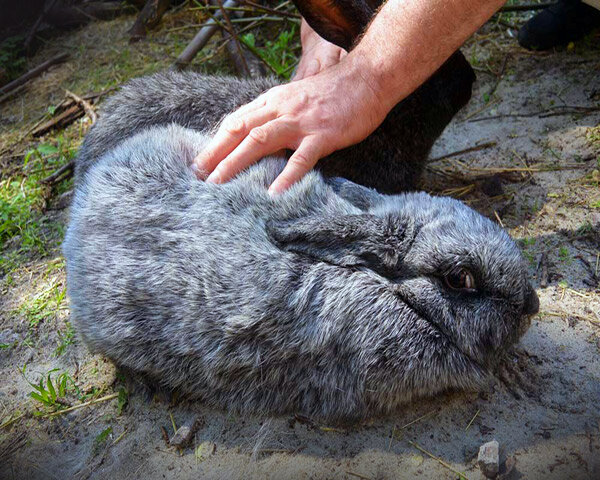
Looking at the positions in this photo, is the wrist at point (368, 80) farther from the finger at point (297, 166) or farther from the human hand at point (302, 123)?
the finger at point (297, 166)

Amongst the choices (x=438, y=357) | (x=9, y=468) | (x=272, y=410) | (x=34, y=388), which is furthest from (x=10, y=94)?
(x=438, y=357)

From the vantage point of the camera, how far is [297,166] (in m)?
2.82

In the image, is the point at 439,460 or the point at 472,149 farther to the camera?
the point at 472,149

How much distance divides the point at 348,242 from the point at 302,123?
81cm

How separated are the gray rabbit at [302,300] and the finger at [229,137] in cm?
34

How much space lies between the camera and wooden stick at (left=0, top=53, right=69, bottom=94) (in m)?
5.77

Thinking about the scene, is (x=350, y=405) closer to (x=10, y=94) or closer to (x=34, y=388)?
(x=34, y=388)

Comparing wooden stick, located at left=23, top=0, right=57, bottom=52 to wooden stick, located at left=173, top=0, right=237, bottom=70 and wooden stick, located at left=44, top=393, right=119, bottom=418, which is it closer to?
wooden stick, located at left=173, top=0, right=237, bottom=70

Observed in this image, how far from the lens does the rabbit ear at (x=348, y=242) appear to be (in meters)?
2.43

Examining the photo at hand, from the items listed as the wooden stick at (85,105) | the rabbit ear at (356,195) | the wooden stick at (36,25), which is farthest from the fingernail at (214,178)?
the wooden stick at (36,25)

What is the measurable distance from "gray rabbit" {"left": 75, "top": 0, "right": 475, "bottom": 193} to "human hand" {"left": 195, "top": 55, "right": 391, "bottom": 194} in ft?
1.57

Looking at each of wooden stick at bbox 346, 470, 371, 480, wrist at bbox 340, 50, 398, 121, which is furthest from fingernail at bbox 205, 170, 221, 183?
wooden stick at bbox 346, 470, 371, 480

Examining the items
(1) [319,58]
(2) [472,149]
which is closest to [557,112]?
(2) [472,149]

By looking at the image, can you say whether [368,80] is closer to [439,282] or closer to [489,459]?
[439,282]
